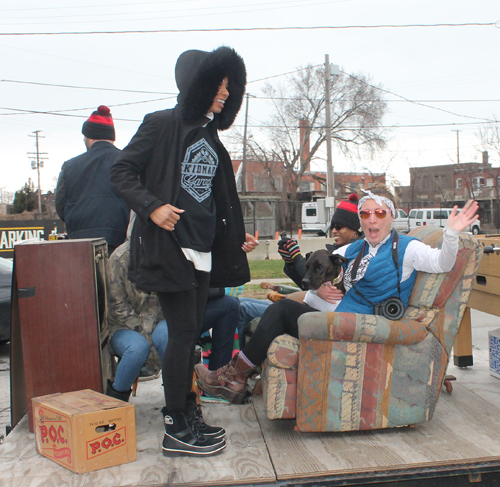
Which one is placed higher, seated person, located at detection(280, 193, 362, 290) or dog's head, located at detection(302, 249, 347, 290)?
seated person, located at detection(280, 193, 362, 290)

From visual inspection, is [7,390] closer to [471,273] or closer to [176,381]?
[176,381]

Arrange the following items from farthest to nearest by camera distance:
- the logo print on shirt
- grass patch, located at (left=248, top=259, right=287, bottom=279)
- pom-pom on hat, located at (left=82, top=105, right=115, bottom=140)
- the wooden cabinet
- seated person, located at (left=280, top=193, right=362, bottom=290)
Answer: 1. grass patch, located at (left=248, top=259, right=287, bottom=279)
2. seated person, located at (left=280, top=193, right=362, bottom=290)
3. pom-pom on hat, located at (left=82, top=105, right=115, bottom=140)
4. the wooden cabinet
5. the logo print on shirt

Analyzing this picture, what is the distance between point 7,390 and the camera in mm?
4246

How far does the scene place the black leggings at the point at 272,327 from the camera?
280 cm

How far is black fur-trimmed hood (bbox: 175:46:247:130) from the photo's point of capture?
2342 mm

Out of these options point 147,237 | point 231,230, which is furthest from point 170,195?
point 231,230

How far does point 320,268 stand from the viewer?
303cm

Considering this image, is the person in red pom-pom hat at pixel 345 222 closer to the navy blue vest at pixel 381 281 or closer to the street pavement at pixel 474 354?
the navy blue vest at pixel 381 281

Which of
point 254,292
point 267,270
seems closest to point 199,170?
point 254,292

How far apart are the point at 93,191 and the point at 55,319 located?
95 centimetres

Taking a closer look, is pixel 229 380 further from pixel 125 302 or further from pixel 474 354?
pixel 474 354

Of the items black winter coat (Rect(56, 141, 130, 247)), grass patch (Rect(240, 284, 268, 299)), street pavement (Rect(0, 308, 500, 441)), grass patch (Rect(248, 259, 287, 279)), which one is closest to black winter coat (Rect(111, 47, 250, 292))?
black winter coat (Rect(56, 141, 130, 247))

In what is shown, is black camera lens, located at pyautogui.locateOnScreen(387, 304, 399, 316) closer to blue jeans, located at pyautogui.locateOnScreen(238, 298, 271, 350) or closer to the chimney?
blue jeans, located at pyautogui.locateOnScreen(238, 298, 271, 350)

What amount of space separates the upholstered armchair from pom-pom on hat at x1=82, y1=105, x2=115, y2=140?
6.07 feet
